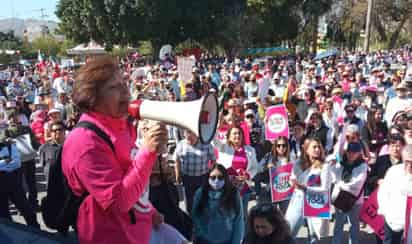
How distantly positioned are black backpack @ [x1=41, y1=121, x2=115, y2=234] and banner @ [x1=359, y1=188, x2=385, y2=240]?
3514 millimetres

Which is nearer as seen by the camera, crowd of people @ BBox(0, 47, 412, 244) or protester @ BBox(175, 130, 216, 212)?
crowd of people @ BBox(0, 47, 412, 244)

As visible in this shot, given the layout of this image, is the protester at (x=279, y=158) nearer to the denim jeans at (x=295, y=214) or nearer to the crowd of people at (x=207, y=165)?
the crowd of people at (x=207, y=165)

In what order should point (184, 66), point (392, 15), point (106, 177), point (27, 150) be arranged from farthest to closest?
point (392, 15) < point (184, 66) < point (27, 150) < point (106, 177)

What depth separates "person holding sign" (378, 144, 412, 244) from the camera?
3.94 metres

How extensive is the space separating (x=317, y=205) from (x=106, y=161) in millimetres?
3357

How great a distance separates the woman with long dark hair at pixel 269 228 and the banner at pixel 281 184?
1480 millimetres

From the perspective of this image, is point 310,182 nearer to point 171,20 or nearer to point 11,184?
point 11,184

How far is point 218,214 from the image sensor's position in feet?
12.9

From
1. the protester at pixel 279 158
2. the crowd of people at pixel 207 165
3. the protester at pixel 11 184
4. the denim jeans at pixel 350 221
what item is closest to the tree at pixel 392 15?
the crowd of people at pixel 207 165

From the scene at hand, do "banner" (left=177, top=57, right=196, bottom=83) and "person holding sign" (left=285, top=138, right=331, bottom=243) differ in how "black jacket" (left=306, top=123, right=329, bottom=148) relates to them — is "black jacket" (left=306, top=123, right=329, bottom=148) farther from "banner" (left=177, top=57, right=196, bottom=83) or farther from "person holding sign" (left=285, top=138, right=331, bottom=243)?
"banner" (left=177, top=57, right=196, bottom=83)

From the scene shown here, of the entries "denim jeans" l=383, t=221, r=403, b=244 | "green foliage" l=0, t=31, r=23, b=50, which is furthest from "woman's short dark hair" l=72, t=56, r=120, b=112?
"green foliage" l=0, t=31, r=23, b=50

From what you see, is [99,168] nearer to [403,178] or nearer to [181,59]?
[403,178]

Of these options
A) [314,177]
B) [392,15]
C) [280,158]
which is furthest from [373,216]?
[392,15]

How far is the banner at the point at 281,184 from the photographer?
5.00 meters
